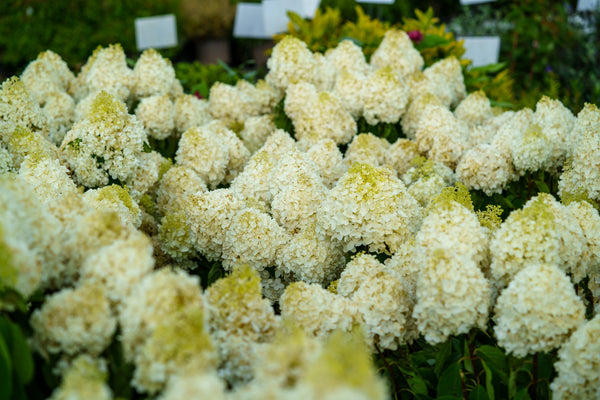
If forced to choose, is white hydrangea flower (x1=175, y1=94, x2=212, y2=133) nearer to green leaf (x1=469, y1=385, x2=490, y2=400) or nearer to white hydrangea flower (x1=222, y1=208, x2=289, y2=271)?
white hydrangea flower (x1=222, y1=208, x2=289, y2=271)

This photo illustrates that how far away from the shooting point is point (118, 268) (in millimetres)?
1133

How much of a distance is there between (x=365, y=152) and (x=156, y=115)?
0.87 meters

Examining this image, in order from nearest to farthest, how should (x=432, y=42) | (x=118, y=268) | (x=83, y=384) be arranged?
1. (x=83, y=384)
2. (x=118, y=268)
3. (x=432, y=42)

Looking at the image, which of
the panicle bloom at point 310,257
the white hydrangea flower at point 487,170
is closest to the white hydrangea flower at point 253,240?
the panicle bloom at point 310,257

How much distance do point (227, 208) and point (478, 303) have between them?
2.83ft

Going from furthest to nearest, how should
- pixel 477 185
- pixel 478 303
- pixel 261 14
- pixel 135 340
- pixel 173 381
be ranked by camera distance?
pixel 261 14
pixel 477 185
pixel 478 303
pixel 135 340
pixel 173 381

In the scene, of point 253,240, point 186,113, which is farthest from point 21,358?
point 186,113

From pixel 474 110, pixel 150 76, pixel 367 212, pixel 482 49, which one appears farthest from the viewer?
pixel 482 49

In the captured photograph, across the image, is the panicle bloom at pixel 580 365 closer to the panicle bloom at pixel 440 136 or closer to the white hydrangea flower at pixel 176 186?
the panicle bloom at pixel 440 136

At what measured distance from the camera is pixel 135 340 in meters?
1.08

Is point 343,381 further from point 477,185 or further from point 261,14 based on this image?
point 261,14

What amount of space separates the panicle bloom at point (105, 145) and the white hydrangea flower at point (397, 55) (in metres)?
1.52

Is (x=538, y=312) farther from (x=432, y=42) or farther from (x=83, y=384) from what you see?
(x=432, y=42)

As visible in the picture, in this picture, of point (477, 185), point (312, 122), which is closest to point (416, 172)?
point (477, 185)
